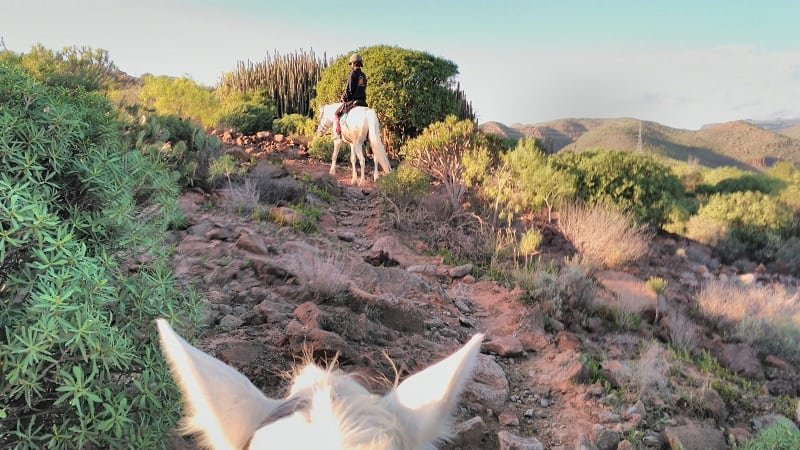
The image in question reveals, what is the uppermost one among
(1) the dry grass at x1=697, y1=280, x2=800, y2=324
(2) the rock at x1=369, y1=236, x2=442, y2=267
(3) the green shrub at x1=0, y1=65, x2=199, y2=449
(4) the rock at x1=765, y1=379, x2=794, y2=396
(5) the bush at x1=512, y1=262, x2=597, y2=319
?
(3) the green shrub at x1=0, y1=65, x2=199, y2=449

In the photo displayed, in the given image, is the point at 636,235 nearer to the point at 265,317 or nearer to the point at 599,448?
the point at 599,448

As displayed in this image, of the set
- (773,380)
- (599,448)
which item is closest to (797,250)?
(773,380)

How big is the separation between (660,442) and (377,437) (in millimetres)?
4019

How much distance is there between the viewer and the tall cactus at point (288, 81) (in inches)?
810

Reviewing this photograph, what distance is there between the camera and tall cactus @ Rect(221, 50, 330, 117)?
20.6 m

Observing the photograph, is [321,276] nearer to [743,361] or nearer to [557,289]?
[557,289]

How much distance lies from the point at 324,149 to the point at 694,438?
11.9m

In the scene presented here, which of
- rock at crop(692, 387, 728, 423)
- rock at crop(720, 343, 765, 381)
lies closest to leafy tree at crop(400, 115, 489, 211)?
rock at crop(720, 343, 765, 381)

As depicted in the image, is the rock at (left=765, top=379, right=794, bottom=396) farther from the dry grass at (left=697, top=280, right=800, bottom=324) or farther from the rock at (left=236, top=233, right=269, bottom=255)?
the rock at (left=236, top=233, right=269, bottom=255)

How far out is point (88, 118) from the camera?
104 inches

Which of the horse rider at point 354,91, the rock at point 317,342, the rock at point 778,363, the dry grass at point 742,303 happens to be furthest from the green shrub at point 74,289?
the horse rider at point 354,91

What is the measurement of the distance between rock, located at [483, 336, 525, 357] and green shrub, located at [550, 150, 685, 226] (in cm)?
575

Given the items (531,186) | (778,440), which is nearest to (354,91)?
(531,186)

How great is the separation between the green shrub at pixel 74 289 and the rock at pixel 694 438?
369 cm
